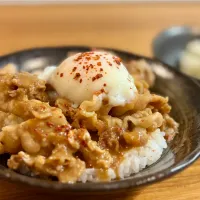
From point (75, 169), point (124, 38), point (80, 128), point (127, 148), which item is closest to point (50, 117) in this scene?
point (80, 128)

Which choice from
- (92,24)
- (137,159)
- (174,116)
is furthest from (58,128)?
(92,24)

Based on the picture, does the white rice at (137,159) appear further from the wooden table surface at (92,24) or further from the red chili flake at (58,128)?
the wooden table surface at (92,24)

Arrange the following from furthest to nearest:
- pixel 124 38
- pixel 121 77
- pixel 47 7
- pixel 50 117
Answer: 1. pixel 47 7
2. pixel 124 38
3. pixel 121 77
4. pixel 50 117

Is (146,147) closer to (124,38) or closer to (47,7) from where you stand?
(124,38)

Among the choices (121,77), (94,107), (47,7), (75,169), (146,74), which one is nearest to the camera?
(75,169)

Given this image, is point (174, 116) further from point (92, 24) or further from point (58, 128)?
point (92, 24)

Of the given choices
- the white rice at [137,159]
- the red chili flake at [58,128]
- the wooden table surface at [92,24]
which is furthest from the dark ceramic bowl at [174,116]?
the wooden table surface at [92,24]

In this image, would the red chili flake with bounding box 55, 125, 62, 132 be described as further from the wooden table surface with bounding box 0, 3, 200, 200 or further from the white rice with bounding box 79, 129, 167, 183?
the wooden table surface with bounding box 0, 3, 200, 200
